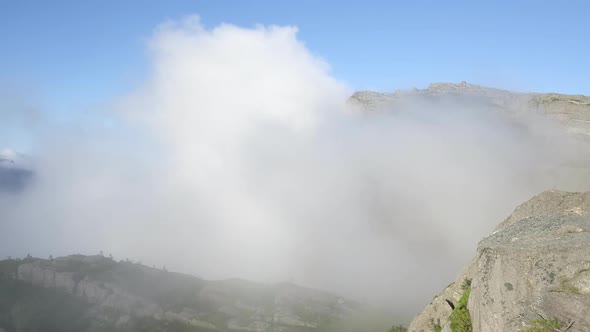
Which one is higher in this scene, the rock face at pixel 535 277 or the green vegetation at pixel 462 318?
the rock face at pixel 535 277

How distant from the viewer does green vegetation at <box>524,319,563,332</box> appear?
2336 centimetres

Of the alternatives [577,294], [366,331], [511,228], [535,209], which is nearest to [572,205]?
[535,209]

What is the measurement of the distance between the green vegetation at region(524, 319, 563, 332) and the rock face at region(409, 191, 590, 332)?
12 cm

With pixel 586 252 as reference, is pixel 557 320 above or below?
below

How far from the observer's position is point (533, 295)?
86.4 feet

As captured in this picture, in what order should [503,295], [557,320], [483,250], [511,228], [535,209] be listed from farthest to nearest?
[535,209], [511,228], [483,250], [503,295], [557,320]

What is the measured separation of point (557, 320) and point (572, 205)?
21.9m

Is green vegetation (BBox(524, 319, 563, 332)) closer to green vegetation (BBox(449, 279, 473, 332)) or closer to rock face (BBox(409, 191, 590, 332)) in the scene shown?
rock face (BBox(409, 191, 590, 332))

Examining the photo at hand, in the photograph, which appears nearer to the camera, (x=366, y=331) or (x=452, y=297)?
(x=452, y=297)

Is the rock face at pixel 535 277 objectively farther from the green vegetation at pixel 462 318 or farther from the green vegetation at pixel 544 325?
the green vegetation at pixel 462 318

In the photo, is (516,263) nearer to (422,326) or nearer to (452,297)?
(452,297)

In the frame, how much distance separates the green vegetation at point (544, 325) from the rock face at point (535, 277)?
12cm

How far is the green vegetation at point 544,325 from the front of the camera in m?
23.4

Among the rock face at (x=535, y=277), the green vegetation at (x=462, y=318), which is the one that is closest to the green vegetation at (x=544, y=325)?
the rock face at (x=535, y=277)
